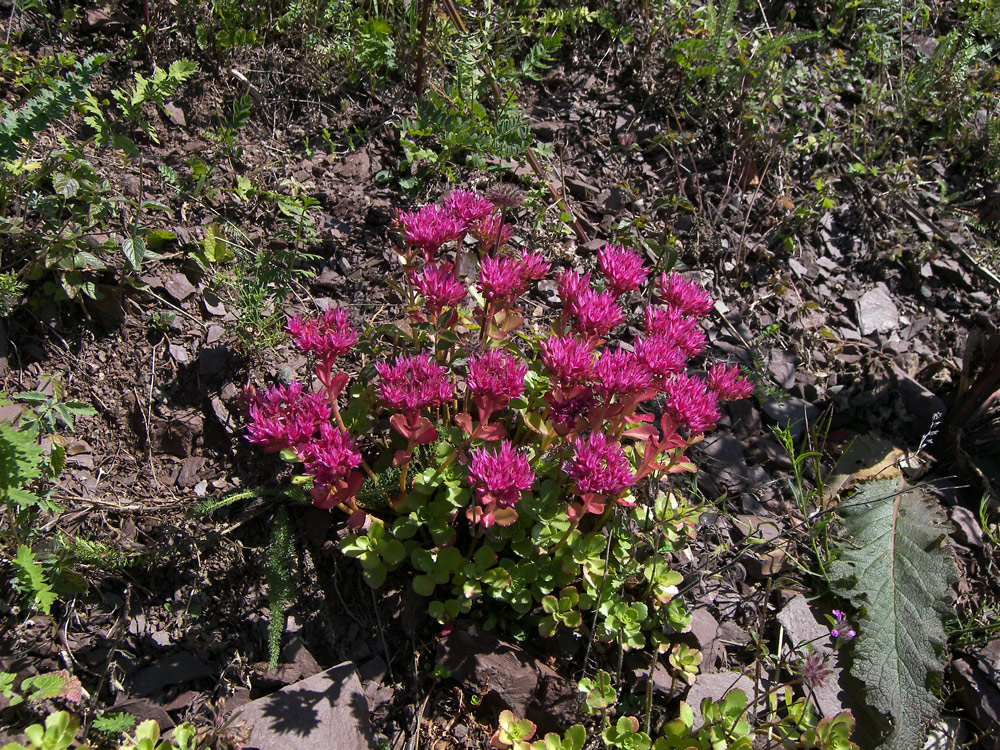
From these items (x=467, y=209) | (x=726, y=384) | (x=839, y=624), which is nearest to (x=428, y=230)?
(x=467, y=209)

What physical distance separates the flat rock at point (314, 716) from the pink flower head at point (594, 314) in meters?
1.44

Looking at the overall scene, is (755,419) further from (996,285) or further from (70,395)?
(70,395)

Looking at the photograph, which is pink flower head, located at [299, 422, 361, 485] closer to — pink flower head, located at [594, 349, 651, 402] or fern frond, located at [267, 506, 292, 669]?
fern frond, located at [267, 506, 292, 669]

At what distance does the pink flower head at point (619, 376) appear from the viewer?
208 centimetres

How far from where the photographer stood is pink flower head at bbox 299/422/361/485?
2.01 m

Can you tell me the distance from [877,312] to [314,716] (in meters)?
3.46

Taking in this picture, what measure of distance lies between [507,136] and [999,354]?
256 cm

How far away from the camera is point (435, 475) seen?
2.38 meters

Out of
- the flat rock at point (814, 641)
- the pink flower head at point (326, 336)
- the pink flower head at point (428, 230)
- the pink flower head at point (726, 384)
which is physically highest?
the pink flower head at point (428, 230)

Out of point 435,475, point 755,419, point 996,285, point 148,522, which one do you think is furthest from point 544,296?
point 996,285

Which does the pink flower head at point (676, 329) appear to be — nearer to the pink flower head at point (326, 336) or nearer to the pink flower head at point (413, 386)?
the pink flower head at point (413, 386)

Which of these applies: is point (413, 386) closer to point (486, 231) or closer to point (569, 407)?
point (569, 407)

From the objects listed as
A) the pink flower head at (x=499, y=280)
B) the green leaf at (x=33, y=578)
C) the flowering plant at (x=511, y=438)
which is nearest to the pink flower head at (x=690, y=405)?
the flowering plant at (x=511, y=438)

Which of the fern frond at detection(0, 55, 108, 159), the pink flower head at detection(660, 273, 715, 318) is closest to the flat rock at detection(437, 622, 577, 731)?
the pink flower head at detection(660, 273, 715, 318)
